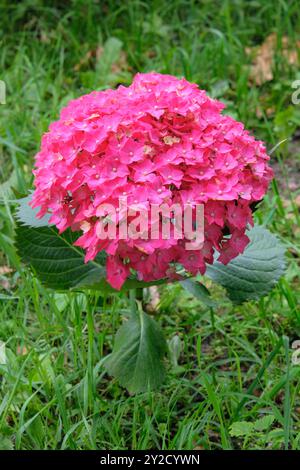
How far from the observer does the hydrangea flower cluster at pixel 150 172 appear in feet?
5.65

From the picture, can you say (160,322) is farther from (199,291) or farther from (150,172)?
(150,172)

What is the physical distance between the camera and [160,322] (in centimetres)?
245

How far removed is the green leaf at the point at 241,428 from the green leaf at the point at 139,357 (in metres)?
0.21

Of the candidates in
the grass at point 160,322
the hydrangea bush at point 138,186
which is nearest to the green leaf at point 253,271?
the hydrangea bush at point 138,186

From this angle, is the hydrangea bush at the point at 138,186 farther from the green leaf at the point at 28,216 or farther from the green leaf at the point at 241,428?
the green leaf at the point at 241,428

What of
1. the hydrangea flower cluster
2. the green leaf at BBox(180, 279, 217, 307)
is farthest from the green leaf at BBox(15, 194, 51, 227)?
the green leaf at BBox(180, 279, 217, 307)

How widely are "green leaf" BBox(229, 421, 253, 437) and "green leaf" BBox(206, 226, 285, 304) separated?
12.3 inches

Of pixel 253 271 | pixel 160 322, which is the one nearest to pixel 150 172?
pixel 253 271

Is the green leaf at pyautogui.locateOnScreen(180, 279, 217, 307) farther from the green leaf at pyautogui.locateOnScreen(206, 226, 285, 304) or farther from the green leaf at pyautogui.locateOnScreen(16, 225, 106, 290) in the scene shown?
the green leaf at pyautogui.locateOnScreen(16, 225, 106, 290)

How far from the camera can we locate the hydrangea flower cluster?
1.72 metres

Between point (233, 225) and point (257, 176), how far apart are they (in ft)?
0.45

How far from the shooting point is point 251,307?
8.13 feet

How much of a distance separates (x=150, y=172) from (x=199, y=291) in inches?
14.6
